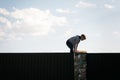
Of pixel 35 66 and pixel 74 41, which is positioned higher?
pixel 74 41

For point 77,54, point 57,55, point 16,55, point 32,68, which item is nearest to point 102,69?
point 77,54

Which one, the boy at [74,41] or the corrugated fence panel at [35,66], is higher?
the boy at [74,41]

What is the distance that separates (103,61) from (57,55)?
1.91 metres

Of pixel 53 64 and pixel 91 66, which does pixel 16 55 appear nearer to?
pixel 53 64

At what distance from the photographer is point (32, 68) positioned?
1103cm

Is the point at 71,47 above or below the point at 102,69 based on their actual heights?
above

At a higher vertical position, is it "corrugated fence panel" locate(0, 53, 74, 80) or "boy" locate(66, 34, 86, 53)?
"boy" locate(66, 34, 86, 53)

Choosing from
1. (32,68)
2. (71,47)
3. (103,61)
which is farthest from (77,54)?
(32,68)

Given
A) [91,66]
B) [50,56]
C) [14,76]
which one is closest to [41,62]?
[50,56]

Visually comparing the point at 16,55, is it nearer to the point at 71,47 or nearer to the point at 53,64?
the point at 53,64

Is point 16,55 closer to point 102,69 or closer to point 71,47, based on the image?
point 71,47

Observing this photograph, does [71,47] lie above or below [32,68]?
above

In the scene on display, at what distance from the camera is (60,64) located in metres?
10.9

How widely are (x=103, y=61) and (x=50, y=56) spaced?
220cm
